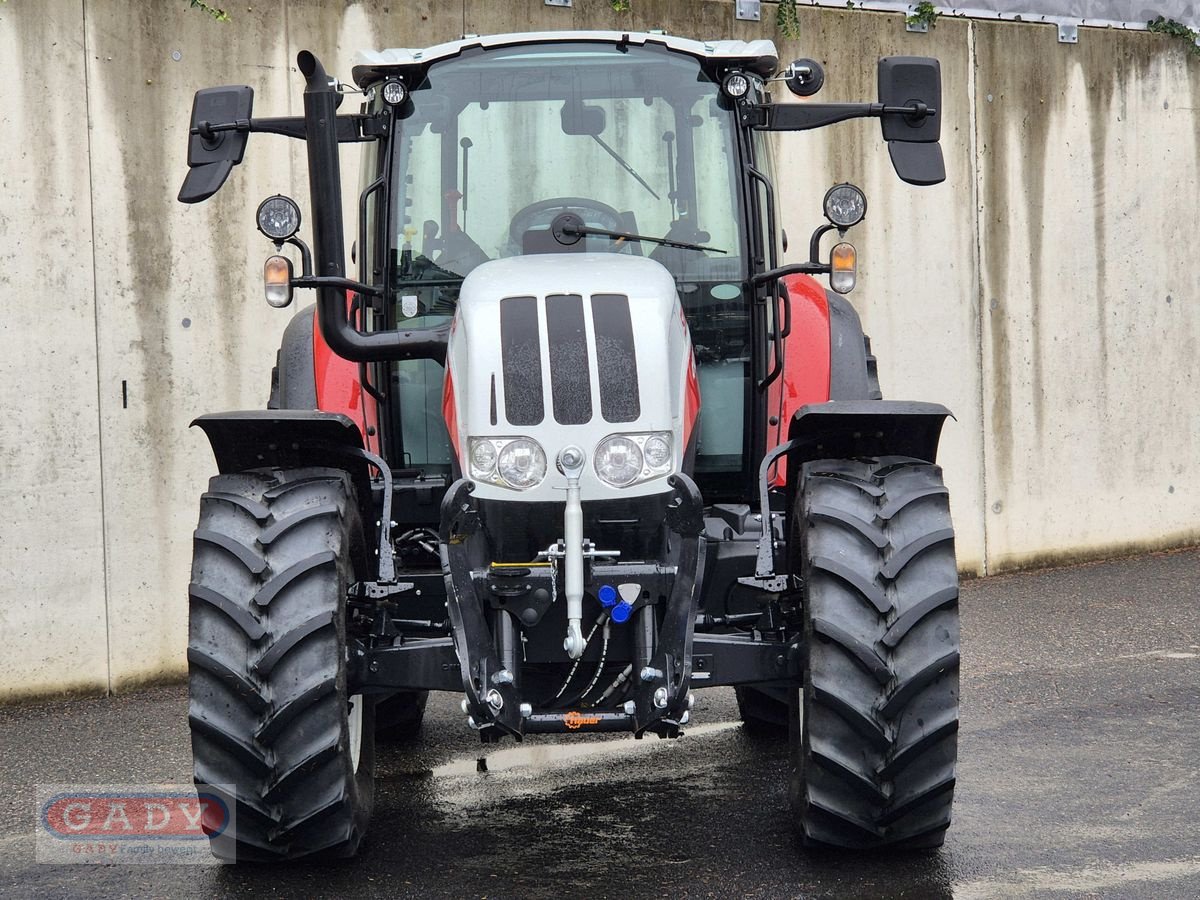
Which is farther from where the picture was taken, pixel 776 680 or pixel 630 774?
pixel 630 774

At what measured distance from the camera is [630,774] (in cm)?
567

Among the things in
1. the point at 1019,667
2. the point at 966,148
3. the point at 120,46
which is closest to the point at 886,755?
the point at 1019,667

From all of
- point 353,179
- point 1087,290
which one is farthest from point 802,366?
point 1087,290

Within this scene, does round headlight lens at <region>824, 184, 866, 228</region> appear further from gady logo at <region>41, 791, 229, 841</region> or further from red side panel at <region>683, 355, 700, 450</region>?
gady logo at <region>41, 791, 229, 841</region>

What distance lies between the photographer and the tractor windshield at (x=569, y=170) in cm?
502

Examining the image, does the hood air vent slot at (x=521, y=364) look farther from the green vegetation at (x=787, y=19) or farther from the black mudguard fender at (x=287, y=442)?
the green vegetation at (x=787, y=19)

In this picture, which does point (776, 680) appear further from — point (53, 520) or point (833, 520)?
point (53, 520)

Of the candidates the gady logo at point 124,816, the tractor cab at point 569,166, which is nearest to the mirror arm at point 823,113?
the tractor cab at point 569,166

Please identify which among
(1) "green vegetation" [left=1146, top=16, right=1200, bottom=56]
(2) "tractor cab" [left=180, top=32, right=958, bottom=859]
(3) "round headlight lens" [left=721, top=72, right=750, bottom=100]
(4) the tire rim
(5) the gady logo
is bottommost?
(5) the gady logo

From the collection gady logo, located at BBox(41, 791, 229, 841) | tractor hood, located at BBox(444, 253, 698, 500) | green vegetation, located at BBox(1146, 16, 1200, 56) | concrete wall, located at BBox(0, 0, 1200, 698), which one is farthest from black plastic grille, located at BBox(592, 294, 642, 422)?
green vegetation, located at BBox(1146, 16, 1200, 56)

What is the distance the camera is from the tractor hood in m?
4.10

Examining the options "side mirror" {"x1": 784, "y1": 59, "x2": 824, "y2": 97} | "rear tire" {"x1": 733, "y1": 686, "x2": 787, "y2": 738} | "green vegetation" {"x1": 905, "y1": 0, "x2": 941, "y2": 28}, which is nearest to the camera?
"side mirror" {"x1": 784, "y1": 59, "x2": 824, "y2": 97}

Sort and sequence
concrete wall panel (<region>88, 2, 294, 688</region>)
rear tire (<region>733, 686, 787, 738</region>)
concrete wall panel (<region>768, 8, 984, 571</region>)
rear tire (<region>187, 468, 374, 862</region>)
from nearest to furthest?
rear tire (<region>187, 468, 374, 862</region>) → rear tire (<region>733, 686, 787, 738</region>) → concrete wall panel (<region>88, 2, 294, 688</region>) → concrete wall panel (<region>768, 8, 984, 571</region>)

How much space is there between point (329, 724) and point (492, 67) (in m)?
2.24
